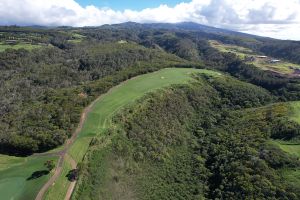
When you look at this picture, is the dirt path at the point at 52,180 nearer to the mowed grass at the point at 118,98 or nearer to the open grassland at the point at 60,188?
the open grassland at the point at 60,188

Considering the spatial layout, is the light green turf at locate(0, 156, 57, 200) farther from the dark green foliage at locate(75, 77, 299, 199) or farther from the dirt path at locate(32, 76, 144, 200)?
the dark green foliage at locate(75, 77, 299, 199)

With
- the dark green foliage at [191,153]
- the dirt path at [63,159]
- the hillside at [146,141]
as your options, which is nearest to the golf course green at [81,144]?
the hillside at [146,141]

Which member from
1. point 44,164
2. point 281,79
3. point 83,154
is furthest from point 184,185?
point 281,79

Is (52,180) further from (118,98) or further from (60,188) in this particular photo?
(118,98)

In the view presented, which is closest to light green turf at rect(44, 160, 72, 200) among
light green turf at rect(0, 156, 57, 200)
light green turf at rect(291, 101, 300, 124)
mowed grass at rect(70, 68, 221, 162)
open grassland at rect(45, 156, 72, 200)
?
open grassland at rect(45, 156, 72, 200)

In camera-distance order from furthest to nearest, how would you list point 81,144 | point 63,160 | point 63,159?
1. point 81,144
2. point 63,159
3. point 63,160

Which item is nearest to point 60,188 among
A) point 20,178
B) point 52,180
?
point 52,180

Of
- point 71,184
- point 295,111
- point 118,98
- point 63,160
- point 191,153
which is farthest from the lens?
point 118,98
